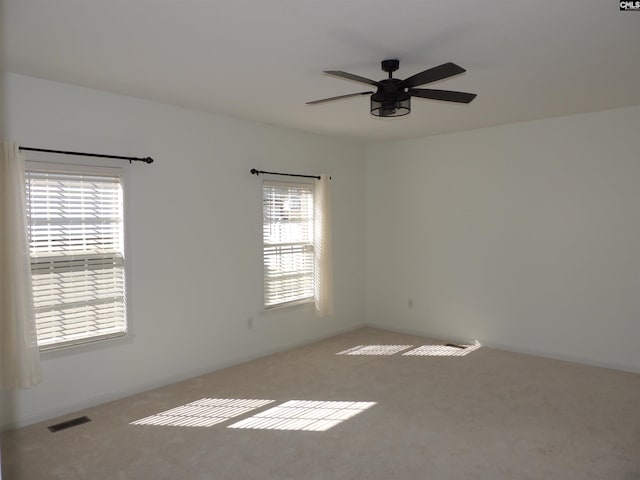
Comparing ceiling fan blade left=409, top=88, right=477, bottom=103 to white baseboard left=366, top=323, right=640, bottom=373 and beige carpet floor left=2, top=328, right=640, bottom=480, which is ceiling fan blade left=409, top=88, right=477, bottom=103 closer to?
beige carpet floor left=2, top=328, right=640, bottom=480

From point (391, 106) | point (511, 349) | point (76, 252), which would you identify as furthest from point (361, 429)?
point (511, 349)

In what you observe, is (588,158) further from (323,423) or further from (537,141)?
(323,423)

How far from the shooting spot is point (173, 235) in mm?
4512

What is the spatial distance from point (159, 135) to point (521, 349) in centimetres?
461

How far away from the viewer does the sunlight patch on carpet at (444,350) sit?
5.39 m

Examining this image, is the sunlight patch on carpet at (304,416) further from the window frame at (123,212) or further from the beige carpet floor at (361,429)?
the window frame at (123,212)

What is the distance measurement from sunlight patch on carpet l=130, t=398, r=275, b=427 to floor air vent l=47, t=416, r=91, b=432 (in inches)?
16.1

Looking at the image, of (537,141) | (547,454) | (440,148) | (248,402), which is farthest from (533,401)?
(440,148)

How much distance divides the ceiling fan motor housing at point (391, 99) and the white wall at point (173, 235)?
2286mm

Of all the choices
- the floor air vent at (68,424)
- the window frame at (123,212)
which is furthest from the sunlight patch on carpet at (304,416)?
the window frame at (123,212)

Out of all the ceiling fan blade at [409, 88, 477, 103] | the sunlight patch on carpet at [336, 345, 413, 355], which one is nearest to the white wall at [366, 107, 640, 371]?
the sunlight patch on carpet at [336, 345, 413, 355]

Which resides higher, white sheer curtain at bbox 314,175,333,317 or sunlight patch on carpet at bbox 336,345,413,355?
white sheer curtain at bbox 314,175,333,317

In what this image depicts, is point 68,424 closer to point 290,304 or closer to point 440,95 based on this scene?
point 290,304

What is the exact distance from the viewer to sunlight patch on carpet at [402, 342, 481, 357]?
5389 millimetres
